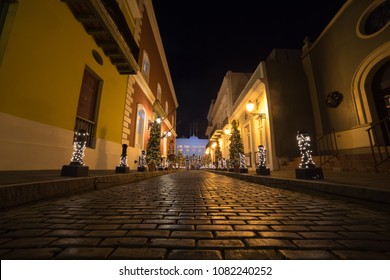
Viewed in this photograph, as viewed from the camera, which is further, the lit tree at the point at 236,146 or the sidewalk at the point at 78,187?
the lit tree at the point at 236,146

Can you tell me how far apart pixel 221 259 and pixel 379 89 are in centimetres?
1296

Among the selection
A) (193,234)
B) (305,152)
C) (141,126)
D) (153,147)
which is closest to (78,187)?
(193,234)

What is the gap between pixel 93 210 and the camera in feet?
6.79

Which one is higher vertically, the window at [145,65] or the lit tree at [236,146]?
the window at [145,65]

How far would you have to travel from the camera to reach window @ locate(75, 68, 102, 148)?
23.7 feet

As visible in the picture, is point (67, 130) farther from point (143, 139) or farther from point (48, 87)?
point (143, 139)

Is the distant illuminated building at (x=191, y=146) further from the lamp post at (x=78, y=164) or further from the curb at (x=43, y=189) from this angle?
the curb at (x=43, y=189)

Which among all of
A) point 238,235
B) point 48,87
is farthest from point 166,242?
point 48,87

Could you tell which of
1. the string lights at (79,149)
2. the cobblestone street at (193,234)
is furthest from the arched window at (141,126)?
the cobblestone street at (193,234)

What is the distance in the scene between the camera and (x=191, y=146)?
81125 mm

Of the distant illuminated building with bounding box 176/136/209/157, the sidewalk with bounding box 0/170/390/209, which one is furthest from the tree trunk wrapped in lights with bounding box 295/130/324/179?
the distant illuminated building with bounding box 176/136/209/157

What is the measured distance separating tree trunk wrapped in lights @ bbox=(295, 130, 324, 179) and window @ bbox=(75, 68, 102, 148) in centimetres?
792

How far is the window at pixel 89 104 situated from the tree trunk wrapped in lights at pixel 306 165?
26.0ft

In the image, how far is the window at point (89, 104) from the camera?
7.23 m
